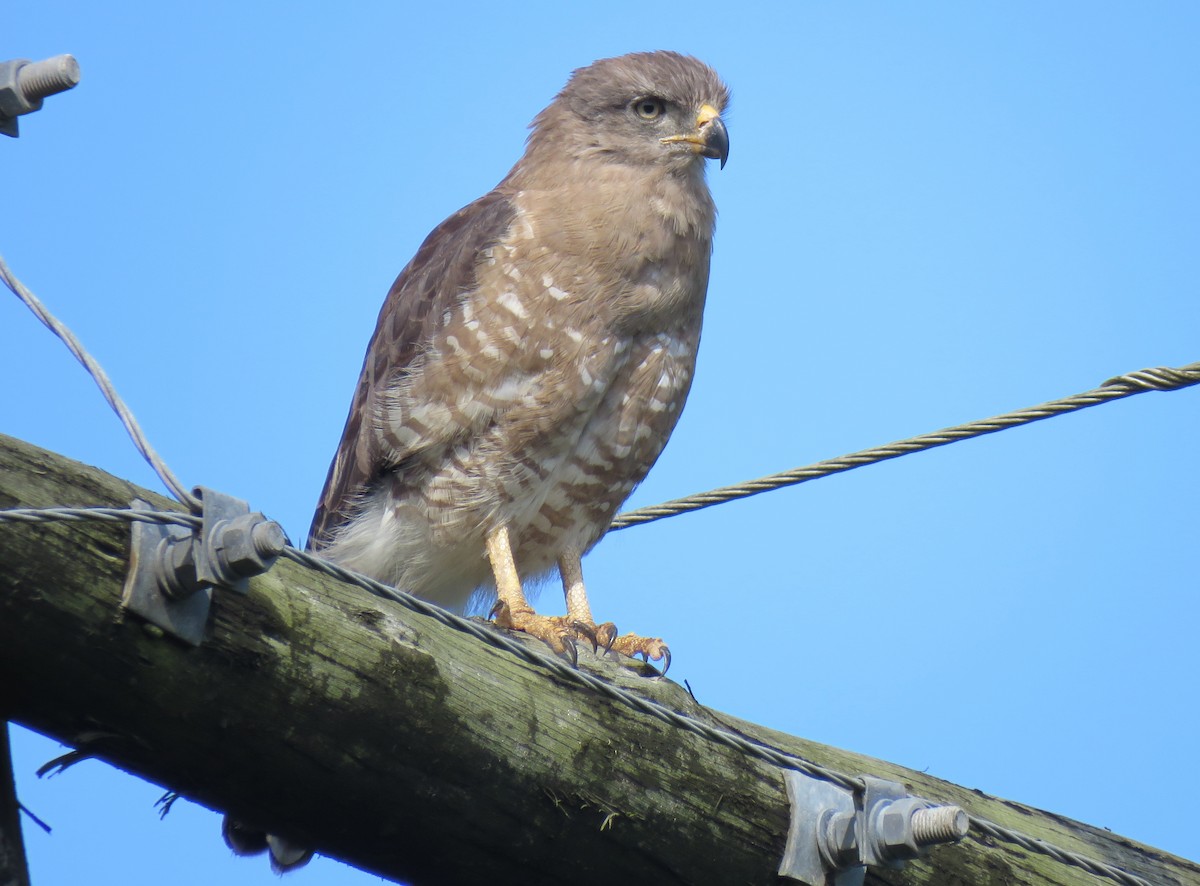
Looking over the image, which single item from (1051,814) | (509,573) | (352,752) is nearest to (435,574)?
(509,573)

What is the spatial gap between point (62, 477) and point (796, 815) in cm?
163

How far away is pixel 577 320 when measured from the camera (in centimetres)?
486

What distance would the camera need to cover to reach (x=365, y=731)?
8.16 ft

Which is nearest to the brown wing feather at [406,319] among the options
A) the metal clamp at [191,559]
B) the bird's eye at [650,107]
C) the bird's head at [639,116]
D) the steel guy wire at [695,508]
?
the bird's head at [639,116]

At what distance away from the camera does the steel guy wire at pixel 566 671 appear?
2.17 m

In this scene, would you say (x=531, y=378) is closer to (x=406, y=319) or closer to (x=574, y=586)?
(x=406, y=319)

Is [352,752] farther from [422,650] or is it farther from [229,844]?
[229,844]

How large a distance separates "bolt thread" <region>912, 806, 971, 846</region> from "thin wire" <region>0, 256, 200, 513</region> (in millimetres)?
1548

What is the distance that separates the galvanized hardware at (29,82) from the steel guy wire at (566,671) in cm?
71

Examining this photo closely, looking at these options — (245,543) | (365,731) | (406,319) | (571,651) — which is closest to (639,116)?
(406,319)

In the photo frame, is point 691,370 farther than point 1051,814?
Yes

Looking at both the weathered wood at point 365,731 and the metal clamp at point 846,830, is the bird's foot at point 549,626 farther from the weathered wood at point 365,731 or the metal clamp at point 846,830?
the metal clamp at point 846,830

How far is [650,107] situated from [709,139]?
30cm

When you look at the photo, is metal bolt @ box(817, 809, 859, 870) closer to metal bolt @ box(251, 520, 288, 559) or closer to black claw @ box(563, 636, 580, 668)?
black claw @ box(563, 636, 580, 668)
